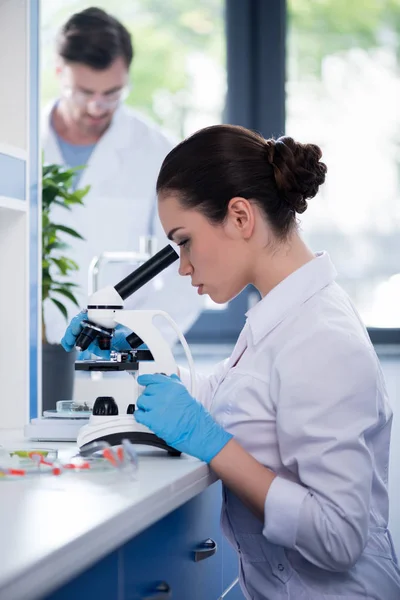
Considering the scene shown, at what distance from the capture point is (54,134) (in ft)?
11.7

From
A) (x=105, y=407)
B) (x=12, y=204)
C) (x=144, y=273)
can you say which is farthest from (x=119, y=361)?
(x=12, y=204)

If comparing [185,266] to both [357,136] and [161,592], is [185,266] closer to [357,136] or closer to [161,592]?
[161,592]

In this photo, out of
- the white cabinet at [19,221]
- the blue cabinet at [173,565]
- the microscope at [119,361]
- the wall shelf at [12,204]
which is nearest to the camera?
the blue cabinet at [173,565]

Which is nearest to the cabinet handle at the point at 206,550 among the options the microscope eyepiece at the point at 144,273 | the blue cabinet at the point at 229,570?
the blue cabinet at the point at 229,570

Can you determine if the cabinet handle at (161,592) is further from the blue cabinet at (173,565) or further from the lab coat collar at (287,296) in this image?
the lab coat collar at (287,296)

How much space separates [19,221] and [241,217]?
30.1 inches

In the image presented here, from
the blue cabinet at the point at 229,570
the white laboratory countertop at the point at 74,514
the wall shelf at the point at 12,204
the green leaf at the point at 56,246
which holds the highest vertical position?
the wall shelf at the point at 12,204

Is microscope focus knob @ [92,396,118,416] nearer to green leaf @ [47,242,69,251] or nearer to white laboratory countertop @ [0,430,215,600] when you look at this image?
white laboratory countertop @ [0,430,215,600]

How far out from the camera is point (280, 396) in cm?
125

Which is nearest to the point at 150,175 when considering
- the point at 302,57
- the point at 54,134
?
the point at 54,134

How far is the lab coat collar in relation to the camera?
→ 1400 millimetres

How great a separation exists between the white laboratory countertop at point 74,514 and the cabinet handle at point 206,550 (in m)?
0.15

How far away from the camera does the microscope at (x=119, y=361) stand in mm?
1313

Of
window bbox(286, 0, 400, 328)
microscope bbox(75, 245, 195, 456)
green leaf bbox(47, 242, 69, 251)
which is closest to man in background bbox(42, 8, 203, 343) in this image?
window bbox(286, 0, 400, 328)
